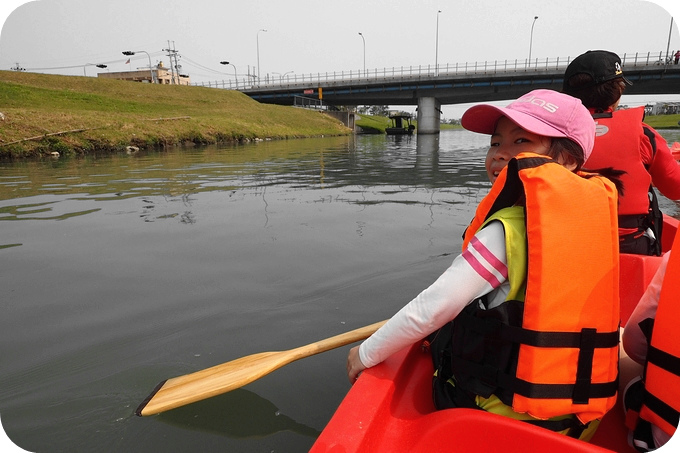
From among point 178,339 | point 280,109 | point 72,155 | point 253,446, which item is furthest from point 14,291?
point 280,109

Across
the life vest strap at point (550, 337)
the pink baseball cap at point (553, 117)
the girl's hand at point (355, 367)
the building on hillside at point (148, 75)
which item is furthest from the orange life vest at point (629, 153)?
the building on hillside at point (148, 75)

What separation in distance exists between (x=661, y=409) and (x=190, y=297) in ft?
10.5

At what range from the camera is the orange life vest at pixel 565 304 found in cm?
128

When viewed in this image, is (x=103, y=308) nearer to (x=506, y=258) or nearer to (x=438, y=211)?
(x=506, y=258)

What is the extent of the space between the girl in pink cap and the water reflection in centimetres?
109

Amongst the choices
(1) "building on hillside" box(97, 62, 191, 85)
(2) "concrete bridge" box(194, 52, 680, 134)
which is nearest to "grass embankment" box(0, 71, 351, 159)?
(2) "concrete bridge" box(194, 52, 680, 134)

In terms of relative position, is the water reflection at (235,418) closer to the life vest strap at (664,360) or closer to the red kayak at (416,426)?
the red kayak at (416,426)

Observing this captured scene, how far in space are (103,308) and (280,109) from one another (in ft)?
129

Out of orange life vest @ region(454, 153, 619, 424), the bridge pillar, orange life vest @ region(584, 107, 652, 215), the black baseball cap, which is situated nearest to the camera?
orange life vest @ region(454, 153, 619, 424)

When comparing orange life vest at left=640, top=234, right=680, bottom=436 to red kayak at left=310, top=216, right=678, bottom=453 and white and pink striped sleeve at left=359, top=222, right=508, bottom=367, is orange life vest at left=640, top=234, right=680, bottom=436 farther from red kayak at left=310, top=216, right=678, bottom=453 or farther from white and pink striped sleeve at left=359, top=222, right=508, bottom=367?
white and pink striped sleeve at left=359, top=222, right=508, bottom=367

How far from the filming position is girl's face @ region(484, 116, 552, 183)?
1571 millimetres

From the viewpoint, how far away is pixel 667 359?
118cm

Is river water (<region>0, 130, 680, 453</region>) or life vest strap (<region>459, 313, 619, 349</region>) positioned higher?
life vest strap (<region>459, 313, 619, 349</region>)

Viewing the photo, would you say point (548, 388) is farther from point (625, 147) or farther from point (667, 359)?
point (625, 147)
